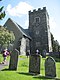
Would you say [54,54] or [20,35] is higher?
[20,35]

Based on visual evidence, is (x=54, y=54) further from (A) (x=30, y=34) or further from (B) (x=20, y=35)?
(A) (x=30, y=34)

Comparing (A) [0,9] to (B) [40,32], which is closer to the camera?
(A) [0,9]

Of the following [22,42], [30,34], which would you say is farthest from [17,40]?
[30,34]

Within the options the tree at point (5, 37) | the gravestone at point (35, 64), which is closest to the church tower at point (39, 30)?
the tree at point (5, 37)

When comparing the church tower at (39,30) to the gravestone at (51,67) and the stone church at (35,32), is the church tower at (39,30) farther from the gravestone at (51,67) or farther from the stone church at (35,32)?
the gravestone at (51,67)

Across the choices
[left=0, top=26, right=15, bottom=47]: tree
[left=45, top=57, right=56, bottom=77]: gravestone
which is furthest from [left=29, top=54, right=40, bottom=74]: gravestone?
[left=0, top=26, right=15, bottom=47]: tree

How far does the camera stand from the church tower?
48156mm

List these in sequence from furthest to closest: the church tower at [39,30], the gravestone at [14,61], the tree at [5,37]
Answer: the church tower at [39,30]
the tree at [5,37]
the gravestone at [14,61]

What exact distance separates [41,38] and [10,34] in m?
13.2

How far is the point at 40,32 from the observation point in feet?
163

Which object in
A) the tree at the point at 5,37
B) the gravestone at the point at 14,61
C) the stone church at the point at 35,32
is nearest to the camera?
Result: the gravestone at the point at 14,61

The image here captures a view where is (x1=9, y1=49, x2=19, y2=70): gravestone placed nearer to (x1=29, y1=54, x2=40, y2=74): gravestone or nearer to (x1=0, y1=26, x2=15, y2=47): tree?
(x1=29, y1=54, x2=40, y2=74): gravestone

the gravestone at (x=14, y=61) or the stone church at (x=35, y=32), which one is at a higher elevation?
the stone church at (x=35, y=32)

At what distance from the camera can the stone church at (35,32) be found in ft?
143
